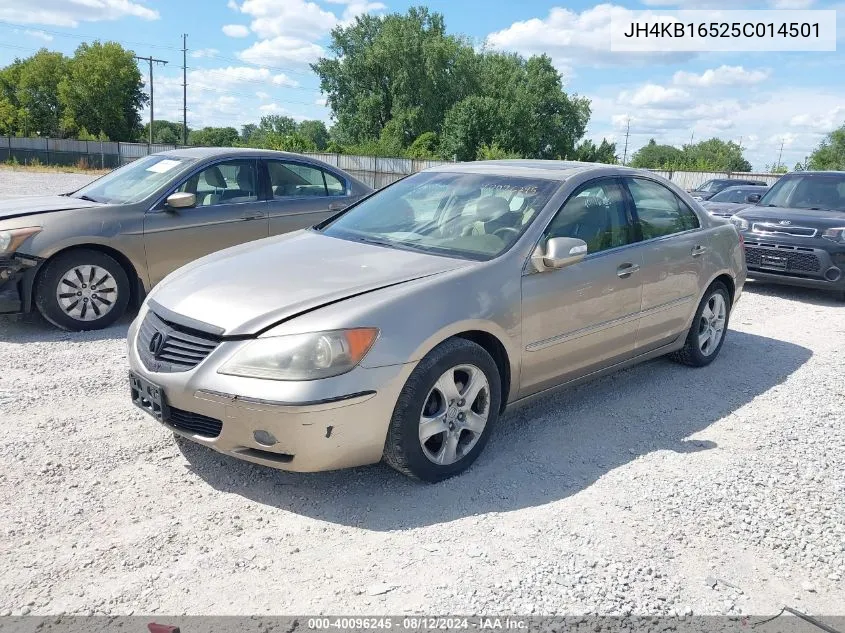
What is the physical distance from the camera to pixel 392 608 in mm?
2621

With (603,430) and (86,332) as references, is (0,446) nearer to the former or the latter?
(86,332)

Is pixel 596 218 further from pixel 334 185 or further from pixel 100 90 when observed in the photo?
pixel 100 90

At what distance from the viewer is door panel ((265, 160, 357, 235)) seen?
730cm

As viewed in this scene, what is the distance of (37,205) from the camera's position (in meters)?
6.33

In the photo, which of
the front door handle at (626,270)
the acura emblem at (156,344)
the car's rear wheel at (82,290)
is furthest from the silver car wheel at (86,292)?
the front door handle at (626,270)

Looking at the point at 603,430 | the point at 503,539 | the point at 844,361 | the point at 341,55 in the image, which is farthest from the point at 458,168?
the point at 341,55

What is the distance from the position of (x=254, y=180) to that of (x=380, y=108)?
53.9 m

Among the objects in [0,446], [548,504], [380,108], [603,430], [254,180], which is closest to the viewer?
[548,504]

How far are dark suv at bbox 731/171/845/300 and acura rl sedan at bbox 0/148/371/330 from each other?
5493mm

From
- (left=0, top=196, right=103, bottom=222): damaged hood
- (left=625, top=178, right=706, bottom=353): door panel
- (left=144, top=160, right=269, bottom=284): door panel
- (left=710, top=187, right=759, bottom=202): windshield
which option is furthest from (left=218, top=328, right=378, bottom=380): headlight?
(left=710, top=187, right=759, bottom=202): windshield

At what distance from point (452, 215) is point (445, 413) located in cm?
141

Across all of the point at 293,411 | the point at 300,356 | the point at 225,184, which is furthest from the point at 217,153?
the point at 293,411

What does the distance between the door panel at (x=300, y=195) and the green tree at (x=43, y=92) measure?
80525 mm

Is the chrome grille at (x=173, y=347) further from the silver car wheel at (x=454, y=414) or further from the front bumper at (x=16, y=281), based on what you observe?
the front bumper at (x=16, y=281)
